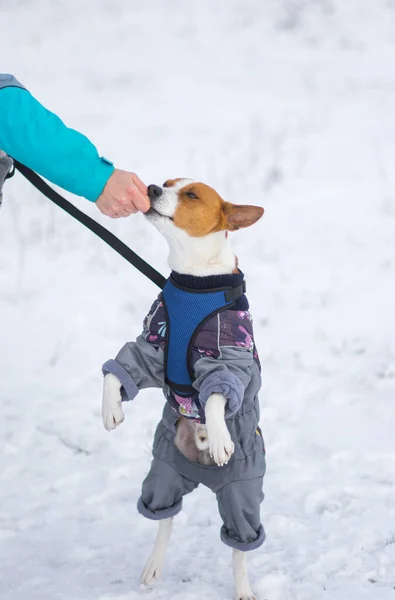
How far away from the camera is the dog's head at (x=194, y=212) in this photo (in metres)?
2.78

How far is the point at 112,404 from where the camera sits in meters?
2.81

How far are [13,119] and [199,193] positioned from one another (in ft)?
2.58

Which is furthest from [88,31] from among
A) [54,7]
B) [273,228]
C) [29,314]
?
[29,314]

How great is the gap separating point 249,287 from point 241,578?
12.7 ft

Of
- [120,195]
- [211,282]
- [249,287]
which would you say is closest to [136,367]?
[211,282]

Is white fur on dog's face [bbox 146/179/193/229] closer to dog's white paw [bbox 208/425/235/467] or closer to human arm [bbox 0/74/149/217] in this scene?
Answer: human arm [bbox 0/74/149/217]

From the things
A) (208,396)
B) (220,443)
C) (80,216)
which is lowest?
(220,443)

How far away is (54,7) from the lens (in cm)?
907

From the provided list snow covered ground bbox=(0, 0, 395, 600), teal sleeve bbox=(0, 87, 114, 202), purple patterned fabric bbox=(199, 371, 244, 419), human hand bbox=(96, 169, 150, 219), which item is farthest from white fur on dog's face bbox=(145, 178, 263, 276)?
snow covered ground bbox=(0, 0, 395, 600)

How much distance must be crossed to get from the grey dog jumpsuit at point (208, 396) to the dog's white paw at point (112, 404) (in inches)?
1.4

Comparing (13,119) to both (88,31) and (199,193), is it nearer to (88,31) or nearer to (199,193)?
(199,193)

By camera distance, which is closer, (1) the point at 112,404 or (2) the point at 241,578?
(1) the point at 112,404

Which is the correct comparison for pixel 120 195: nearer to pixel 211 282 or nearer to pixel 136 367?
pixel 211 282

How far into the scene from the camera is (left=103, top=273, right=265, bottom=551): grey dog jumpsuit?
107 inches
